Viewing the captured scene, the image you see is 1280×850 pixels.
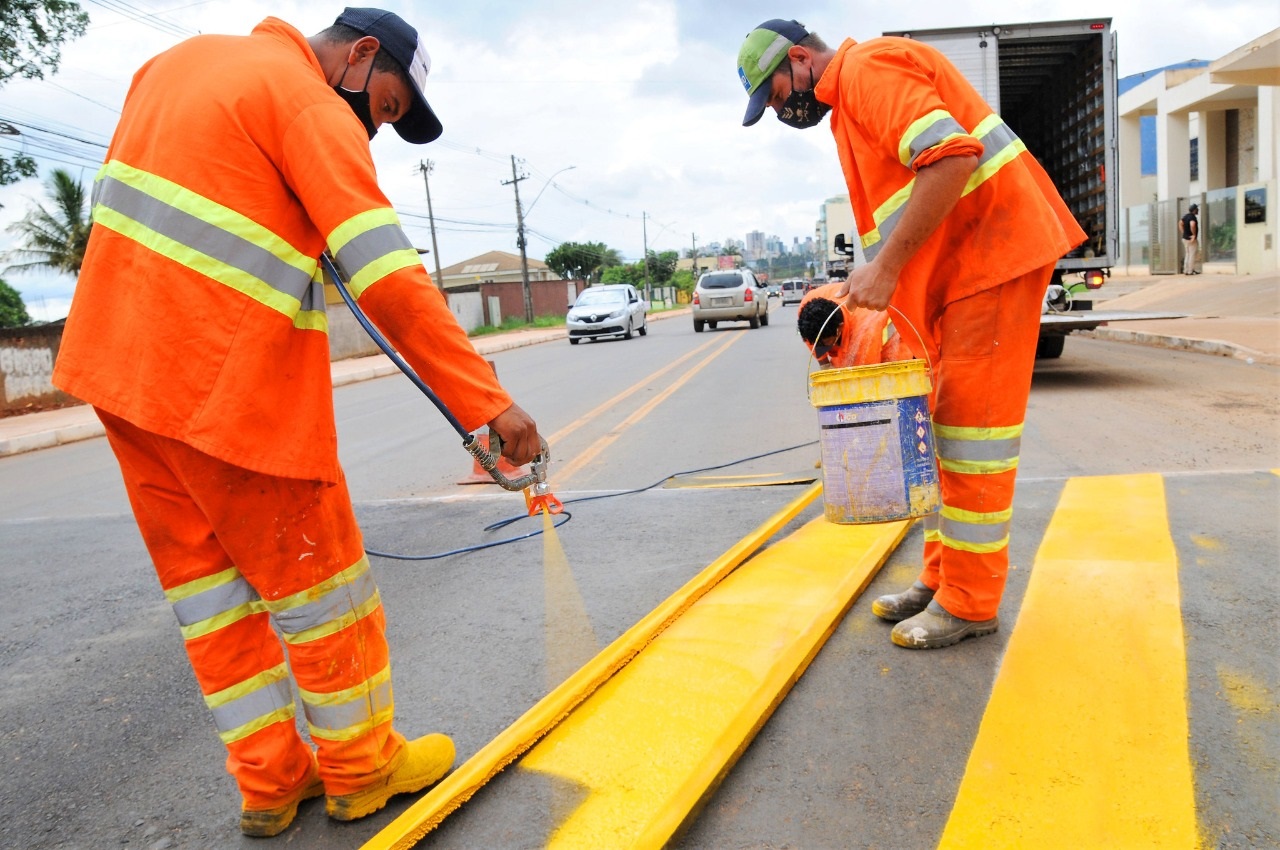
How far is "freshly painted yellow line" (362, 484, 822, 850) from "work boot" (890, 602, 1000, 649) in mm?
754

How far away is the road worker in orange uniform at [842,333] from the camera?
10.6 ft

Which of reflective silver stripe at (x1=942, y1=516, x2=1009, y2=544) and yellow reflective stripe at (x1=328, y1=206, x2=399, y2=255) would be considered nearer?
yellow reflective stripe at (x1=328, y1=206, x2=399, y2=255)

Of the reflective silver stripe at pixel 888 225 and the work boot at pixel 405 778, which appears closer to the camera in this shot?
the work boot at pixel 405 778

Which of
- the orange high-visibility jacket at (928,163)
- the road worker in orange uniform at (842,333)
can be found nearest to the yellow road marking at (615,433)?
the road worker in orange uniform at (842,333)

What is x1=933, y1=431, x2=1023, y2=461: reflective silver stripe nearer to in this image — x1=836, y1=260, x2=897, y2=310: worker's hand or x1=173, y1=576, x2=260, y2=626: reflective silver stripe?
x1=836, y1=260, x2=897, y2=310: worker's hand

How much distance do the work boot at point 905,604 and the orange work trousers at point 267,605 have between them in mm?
1700

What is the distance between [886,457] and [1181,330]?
494 inches

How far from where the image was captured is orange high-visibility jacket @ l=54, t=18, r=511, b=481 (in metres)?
1.93

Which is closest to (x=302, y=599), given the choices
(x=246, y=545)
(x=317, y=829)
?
(x=246, y=545)

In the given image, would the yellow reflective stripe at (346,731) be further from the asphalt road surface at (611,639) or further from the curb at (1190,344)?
the curb at (1190,344)

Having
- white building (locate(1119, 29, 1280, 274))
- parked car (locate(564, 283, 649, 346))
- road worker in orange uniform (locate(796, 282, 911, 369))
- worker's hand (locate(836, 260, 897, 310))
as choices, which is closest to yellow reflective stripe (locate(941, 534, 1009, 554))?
road worker in orange uniform (locate(796, 282, 911, 369))

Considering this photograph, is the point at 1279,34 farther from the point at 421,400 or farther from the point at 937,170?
the point at 937,170

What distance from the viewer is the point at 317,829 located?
2.25 metres

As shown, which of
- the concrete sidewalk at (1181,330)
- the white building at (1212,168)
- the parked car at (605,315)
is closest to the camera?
the concrete sidewalk at (1181,330)
